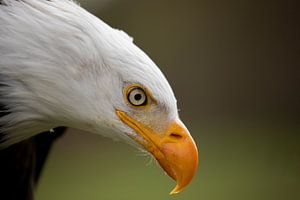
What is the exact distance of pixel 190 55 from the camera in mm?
Result: 8695

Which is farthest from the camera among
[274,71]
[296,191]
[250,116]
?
[250,116]

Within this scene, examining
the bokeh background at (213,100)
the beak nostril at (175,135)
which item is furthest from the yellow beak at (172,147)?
the bokeh background at (213,100)

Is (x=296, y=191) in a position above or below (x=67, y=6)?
below

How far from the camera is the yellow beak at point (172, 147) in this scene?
7.91ft

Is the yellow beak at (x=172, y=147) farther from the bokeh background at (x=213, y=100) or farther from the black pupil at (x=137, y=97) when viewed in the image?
the bokeh background at (x=213, y=100)

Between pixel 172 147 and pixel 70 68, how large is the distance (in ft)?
1.42

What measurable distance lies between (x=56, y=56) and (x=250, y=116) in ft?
21.0

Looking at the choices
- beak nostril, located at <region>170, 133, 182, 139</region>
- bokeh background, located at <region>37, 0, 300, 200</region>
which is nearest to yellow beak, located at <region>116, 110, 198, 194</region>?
beak nostril, located at <region>170, 133, 182, 139</region>

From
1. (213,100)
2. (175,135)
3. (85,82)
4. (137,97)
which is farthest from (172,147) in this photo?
(213,100)

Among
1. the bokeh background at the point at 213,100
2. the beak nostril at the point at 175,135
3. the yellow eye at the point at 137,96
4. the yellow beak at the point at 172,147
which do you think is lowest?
the bokeh background at the point at 213,100

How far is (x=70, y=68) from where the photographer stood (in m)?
2.40

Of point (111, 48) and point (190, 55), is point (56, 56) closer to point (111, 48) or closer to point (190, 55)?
point (111, 48)

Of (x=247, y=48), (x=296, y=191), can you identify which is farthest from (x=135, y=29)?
(x=296, y=191)

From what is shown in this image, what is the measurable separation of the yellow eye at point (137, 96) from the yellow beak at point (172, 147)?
57mm
